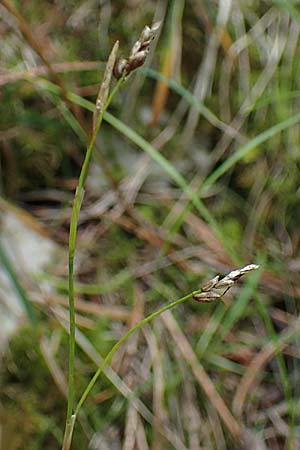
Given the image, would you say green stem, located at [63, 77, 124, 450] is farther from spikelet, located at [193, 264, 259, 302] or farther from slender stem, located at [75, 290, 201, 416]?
spikelet, located at [193, 264, 259, 302]

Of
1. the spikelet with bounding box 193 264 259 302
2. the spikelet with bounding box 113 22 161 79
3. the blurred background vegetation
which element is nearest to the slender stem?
the spikelet with bounding box 193 264 259 302

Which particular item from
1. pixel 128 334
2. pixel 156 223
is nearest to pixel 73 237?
pixel 128 334

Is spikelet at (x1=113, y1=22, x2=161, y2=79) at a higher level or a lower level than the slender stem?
higher

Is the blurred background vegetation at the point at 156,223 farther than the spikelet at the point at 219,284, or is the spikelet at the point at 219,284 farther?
the blurred background vegetation at the point at 156,223

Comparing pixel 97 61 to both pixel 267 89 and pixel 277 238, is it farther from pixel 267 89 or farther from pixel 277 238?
pixel 277 238

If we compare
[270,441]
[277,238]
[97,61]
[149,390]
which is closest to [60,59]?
[97,61]

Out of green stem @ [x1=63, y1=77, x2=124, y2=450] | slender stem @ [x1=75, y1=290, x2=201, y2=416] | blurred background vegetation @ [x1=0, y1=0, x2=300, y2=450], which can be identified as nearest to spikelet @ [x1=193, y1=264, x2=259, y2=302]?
slender stem @ [x1=75, y1=290, x2=201, y2=416]

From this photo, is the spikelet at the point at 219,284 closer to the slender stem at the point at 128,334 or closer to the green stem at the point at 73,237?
the slender stem at the point at 128,334

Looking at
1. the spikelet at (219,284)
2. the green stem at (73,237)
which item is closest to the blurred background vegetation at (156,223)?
the green stem at (73,237)

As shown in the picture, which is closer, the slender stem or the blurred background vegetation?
the slender stem
